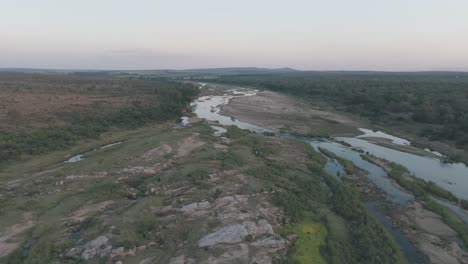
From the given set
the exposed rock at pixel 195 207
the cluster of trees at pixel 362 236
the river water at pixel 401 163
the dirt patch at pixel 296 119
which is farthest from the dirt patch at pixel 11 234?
the dirt patch at pixel 296 119

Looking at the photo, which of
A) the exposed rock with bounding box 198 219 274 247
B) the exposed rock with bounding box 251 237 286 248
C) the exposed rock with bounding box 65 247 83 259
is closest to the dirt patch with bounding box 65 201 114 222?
the exposed rock with bounding box 65 247 83 259

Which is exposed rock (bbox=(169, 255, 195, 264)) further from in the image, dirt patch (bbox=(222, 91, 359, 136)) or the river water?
dirt patch (bbox=(222, 91, 359, 136))

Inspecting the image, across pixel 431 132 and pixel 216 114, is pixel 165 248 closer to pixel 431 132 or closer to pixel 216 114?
pixel 431 132

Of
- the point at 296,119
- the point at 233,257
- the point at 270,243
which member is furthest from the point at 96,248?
the point at 296,119

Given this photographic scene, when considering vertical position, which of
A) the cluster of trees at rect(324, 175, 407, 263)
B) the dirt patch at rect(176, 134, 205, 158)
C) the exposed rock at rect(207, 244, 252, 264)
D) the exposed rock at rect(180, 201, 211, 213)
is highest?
the dirt patch at rect(176, 134, 205, 158)

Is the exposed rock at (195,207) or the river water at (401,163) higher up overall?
the exposed rock at (195,207)

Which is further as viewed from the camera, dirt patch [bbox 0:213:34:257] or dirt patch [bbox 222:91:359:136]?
dirt patch [bbox 222:91:359:136]

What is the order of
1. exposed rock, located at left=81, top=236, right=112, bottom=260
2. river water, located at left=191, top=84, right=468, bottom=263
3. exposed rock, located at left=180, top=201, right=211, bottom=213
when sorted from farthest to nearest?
river water, located at left=191, top=84, right=468, bottom=263 < exposed rock, located at left=180, top=201, right=211, bottom=213 < exposed rock, located at left=81, top=236, right=112, bottom=260

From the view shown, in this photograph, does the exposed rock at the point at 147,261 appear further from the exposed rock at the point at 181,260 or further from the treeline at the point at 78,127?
the treeline at the point at 78,127
